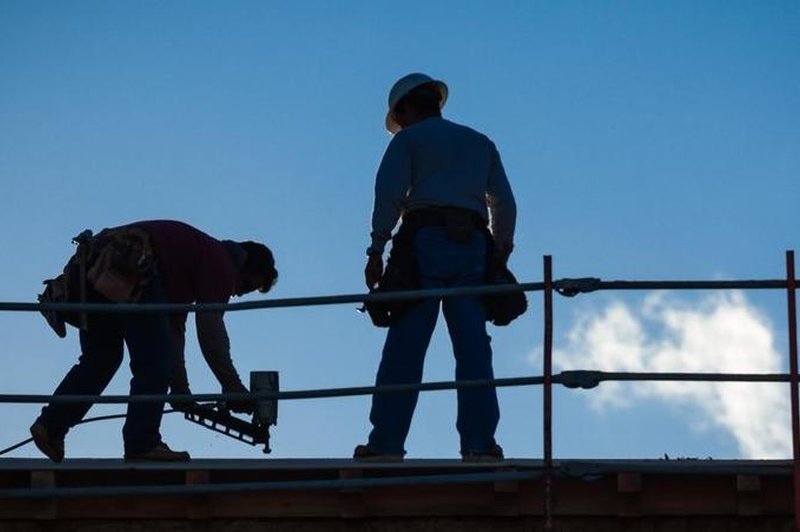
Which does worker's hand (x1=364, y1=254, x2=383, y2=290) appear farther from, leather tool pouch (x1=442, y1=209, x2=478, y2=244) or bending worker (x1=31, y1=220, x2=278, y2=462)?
bending worker (x1=31, y1=220, x2=278, y2=462)

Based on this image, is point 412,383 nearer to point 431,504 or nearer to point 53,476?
point 431,504

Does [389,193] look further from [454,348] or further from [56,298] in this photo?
[56,298]

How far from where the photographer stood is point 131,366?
40.5 feet

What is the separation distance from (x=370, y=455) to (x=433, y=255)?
111cm

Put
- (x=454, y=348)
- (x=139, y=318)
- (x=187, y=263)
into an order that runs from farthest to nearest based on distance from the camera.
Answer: (x=187, y=263)
(x=139, y=318)
(x=454, y=348)

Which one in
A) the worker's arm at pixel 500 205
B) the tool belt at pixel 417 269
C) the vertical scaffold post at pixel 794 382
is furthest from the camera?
the worker's arm at pixel 500 205

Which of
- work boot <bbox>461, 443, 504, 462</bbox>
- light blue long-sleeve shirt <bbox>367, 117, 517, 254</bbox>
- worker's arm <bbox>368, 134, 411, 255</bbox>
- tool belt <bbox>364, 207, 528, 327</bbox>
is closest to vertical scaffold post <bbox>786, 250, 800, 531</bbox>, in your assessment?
work boot <bbox>461, 443, 504, 462</bbox>

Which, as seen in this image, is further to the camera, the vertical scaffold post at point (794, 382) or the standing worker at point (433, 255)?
the standing worker at point (433, 255)

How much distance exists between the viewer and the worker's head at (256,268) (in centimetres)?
1286

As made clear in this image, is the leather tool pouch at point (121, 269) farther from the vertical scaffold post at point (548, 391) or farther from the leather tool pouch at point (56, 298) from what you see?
the vertical scaffold post at point (548, 391)

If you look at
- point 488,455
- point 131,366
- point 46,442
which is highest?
point 131,366

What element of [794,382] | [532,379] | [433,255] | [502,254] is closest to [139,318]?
[433,255]

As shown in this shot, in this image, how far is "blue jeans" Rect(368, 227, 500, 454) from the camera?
1190 centimetres

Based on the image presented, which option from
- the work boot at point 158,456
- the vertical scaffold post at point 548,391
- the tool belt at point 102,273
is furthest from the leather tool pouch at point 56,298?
the vertical scaffold post at point 548,391
